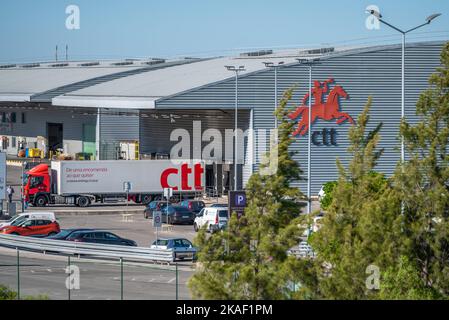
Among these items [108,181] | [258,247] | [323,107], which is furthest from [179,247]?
[323,107]

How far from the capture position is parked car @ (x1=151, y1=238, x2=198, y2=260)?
3775 centimetres

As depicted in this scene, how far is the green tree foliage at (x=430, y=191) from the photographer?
2080 centimetres

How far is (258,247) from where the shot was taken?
1877cm

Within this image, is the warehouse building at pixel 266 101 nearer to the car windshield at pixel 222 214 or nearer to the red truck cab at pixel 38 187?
the red truck cab at pixel 38 187

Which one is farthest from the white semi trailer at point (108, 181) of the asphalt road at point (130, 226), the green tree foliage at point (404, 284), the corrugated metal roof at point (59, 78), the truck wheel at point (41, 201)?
the green tree foliage at point (404, 284)

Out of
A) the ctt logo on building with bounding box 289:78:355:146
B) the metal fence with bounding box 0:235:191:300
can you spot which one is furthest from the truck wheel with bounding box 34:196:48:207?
the metal fence with bounding box 0:235:191:300

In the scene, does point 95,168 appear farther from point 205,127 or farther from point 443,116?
point 443,116

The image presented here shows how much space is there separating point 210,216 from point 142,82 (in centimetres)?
3122

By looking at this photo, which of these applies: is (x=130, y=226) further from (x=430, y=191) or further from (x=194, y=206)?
(x=430, y=191)

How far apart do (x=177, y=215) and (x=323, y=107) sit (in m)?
16.9

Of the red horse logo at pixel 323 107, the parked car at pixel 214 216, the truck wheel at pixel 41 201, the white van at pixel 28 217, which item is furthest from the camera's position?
the red horse logo at pixel 323 107

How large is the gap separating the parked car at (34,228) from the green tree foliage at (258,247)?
88.3 ft

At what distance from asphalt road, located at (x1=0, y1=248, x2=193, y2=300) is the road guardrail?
120 centimetres
